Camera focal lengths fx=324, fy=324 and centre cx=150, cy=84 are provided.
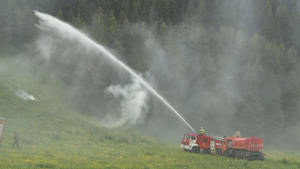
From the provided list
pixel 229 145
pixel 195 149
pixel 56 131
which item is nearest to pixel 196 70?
pixel 195 149

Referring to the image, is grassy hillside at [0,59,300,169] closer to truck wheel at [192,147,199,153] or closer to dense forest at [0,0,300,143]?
truck wheel at [192,147,199,153]

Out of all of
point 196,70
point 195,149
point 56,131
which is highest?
point 196,70

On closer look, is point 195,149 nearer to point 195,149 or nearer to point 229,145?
point 195,149

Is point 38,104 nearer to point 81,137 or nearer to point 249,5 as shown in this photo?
point 81,137

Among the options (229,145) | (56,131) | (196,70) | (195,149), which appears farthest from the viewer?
(196,70)

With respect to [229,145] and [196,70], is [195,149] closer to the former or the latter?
[229,145]

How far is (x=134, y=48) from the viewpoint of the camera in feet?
261

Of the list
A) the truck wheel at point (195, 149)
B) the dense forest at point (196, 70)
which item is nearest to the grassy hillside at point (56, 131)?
the truck wheel at point (195, 149)

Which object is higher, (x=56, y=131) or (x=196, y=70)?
(x=196, y=70)

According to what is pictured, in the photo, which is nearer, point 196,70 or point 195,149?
point 195,149

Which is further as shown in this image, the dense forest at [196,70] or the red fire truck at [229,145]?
the dense forest at [196,70]

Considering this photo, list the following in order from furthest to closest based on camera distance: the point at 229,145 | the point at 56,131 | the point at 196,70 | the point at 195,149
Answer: the point at 196,70 → the point at 56,131 → the point at 195,149 → the point at 229,145

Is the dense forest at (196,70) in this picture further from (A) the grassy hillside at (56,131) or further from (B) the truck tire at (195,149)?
(B) the truck tire at (195,149)

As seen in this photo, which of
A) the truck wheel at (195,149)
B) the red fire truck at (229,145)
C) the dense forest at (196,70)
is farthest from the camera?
the dense forest at (196,70)
